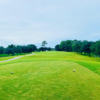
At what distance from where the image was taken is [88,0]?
59.4 ft

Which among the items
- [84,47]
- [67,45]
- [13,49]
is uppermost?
[67,45]

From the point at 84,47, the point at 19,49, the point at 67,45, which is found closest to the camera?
the point at 84,47

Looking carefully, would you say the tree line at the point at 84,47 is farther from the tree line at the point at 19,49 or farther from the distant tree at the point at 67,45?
the tree line at the point at 19,49

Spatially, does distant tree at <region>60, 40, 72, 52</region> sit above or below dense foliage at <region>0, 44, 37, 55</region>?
above

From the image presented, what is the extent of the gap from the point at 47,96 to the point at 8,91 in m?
2.11

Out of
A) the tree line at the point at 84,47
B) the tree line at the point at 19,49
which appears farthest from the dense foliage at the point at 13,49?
the tree line at the point at 84,47

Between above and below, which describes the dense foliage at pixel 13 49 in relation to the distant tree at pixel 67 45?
below

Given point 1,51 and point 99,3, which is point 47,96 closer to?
point 99,3

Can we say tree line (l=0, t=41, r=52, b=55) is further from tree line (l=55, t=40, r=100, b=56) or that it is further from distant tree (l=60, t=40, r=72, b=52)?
tree line (l=55, t=40, r=100, b=56)

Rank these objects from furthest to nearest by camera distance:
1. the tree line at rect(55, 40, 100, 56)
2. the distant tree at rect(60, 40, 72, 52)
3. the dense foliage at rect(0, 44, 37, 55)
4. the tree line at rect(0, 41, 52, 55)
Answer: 1. the distant tree at rect(60, 40, 72, 52)
2. the tree line at rect(0, 41, 52, 55)
3. the dense foliage at rect(0, 44, 37, 55)
4. the tree line at rect(55, 40, 100, 56)

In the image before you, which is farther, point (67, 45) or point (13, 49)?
point (67, 45)

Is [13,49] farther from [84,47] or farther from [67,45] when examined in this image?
[84,47]

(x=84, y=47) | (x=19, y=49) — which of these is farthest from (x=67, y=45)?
(x=19, y=49)

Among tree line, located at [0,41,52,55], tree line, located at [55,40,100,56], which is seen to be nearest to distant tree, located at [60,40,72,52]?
tree line, located at [55,40,100,56]
